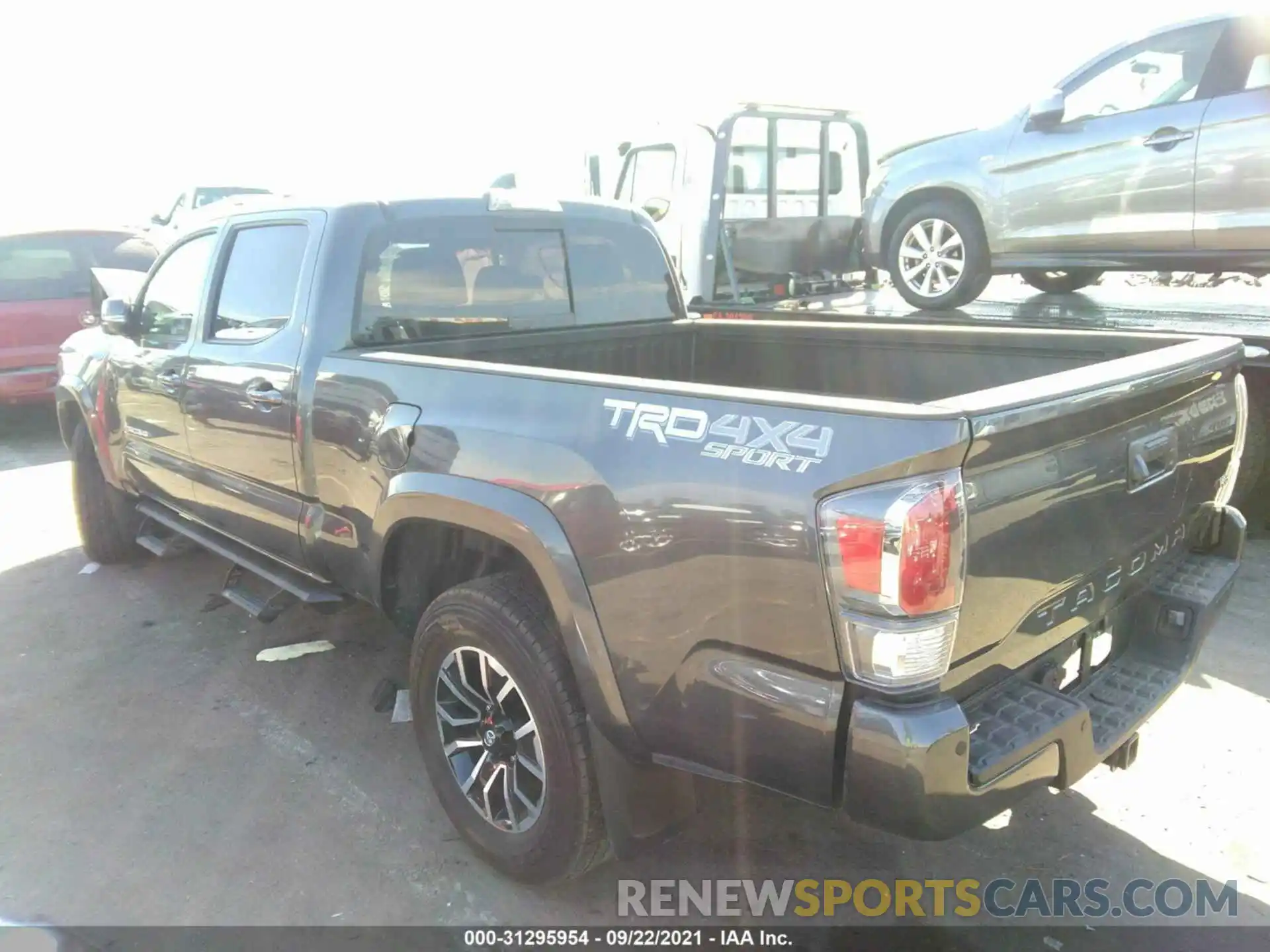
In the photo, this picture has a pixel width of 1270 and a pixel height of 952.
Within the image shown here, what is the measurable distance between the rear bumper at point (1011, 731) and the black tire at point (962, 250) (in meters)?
4.39

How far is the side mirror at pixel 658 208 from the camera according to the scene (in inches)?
341

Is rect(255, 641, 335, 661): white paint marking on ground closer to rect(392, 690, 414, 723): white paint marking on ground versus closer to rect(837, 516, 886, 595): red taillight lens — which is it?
rect(392, 690, 414, 723): white paint marking on ground

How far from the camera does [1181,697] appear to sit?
12.2ft

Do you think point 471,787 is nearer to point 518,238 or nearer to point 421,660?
point 421,660

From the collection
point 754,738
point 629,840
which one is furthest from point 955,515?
point 629,840

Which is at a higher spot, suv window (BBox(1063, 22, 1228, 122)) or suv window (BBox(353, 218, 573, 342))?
suv window (BBox(1063, 22, 1228, 122))

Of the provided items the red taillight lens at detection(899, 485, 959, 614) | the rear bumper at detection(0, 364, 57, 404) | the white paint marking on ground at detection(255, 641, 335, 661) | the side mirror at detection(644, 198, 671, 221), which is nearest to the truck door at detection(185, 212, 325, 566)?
the white paint marking on ground at detection(255, 641, 335, 661)

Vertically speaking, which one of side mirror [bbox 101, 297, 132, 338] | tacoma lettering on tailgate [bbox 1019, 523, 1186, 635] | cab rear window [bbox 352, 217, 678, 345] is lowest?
tacoma lettering on tailgate [bbox 1019, 523, 1186, 635]

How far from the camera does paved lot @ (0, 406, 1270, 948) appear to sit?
9.26ft

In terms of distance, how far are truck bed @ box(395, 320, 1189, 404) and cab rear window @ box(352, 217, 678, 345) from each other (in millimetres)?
100

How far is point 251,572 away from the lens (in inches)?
164

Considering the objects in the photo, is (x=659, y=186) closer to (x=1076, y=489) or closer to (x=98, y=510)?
(x=98, y=510)

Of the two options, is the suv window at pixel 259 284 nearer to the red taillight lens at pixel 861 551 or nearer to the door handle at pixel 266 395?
the door handle at pixel 266 395

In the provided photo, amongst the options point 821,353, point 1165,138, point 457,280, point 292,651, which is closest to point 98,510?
point 292,651
